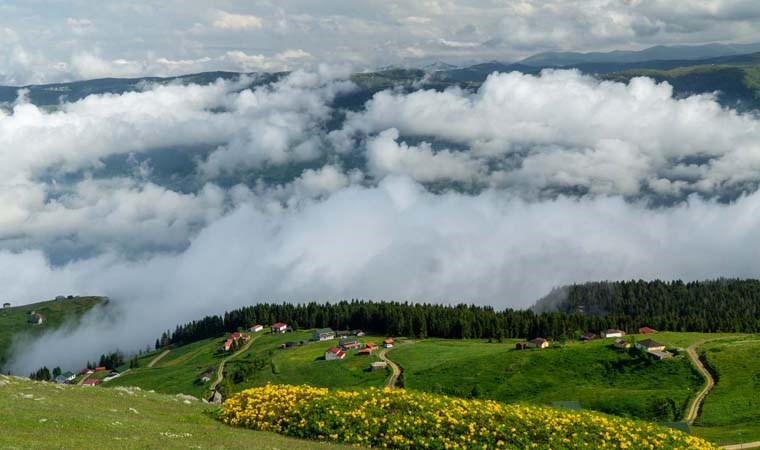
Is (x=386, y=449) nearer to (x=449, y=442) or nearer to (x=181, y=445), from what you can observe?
(x=449, y=442)

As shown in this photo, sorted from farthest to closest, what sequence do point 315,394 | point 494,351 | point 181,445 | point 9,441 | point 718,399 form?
point 494,351 < point 718,399 < point 315,394 < point 181,445 < point 9,441

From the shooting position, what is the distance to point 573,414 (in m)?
36.5

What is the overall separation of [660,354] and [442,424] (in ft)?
369

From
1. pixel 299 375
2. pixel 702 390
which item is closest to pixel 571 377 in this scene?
pixel 702 390

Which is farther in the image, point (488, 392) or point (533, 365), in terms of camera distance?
point (533, 365)

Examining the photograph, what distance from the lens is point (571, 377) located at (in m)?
128

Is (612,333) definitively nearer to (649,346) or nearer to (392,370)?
(649,346)

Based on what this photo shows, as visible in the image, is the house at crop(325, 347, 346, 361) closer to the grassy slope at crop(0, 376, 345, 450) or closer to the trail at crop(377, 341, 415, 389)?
the trail at crop(377, 341, 415, 389)

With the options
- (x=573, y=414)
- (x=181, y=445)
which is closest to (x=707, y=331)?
(x=573, y=414)

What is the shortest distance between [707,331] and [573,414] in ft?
608

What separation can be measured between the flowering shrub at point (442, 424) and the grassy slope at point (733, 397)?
1776 inches

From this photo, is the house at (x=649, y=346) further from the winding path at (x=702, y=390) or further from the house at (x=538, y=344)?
the house at (x=538, y=344)

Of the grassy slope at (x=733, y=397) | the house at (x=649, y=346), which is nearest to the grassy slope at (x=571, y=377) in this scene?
the house at (x=649, y=346)

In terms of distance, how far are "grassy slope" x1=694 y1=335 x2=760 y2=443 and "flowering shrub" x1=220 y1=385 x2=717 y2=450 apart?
45.1 meters
